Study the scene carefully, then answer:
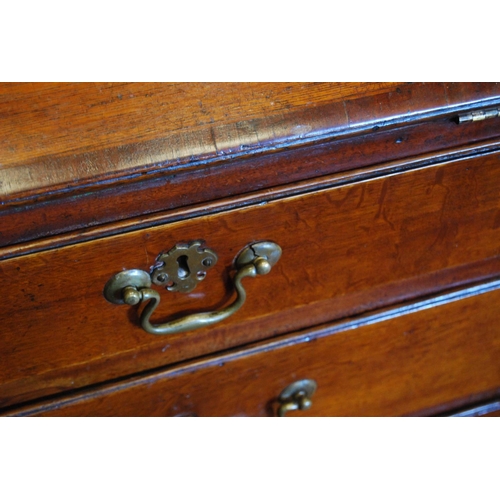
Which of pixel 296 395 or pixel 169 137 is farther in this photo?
pixel 296 395

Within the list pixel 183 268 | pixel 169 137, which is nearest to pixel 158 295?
pixel 183 268

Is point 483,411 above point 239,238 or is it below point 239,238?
below

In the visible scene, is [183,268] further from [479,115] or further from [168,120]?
[479,115]

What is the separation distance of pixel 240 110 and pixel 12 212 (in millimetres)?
222

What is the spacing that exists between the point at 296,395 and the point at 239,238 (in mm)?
275

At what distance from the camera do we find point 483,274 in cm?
83

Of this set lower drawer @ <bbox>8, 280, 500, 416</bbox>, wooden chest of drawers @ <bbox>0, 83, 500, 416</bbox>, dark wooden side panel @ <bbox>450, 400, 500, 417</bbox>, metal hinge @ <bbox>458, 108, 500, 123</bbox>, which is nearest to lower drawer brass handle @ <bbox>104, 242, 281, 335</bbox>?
wooden chest of drawers @ <bbox>0, 83, 500, 416</bbox>

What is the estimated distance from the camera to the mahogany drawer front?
2.11 feet

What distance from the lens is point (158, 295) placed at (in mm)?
651

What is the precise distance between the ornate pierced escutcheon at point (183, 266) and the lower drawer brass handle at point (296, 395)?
23cm

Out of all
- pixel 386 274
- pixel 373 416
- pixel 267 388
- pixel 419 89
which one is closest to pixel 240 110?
pixel 419 89

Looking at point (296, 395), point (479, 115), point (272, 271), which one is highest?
point (479, 115)

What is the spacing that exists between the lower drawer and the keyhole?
0.15 metres

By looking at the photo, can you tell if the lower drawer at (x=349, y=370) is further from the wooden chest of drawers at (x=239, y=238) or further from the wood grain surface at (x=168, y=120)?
the wood grain surface at (x=168, y=120)
